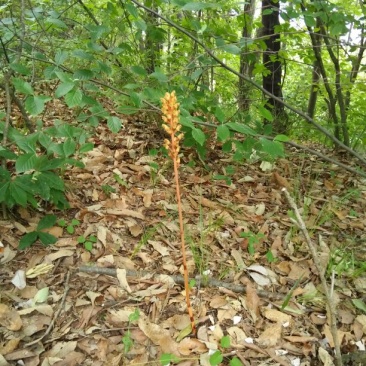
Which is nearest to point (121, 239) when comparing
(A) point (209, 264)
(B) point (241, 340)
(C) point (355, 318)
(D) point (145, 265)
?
(D) point (145, 265)

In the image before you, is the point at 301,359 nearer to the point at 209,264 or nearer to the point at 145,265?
the point at 209,264

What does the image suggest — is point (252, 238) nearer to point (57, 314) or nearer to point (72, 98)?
point (57, 314)

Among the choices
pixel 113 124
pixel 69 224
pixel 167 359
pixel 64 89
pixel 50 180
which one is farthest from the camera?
pixel 69 224

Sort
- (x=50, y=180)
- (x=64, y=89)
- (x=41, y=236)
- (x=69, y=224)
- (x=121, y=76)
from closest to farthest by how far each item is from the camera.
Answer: (x=64, y=89), (x=50, y=180), (x=41, y=236), (x=69, y=224), (x=121, y=76)

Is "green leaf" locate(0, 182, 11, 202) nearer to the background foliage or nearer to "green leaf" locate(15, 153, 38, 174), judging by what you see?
the background foliage

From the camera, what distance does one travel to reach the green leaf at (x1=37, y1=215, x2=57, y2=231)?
7.45ft

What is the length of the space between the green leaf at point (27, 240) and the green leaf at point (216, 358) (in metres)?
1.28

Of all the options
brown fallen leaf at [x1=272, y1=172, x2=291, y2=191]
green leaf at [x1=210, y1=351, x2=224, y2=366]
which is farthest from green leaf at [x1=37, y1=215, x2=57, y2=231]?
brown fallen leaf at [x1=272, y1=172, x2=291, y2=191]

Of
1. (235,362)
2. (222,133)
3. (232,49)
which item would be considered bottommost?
(235,362)

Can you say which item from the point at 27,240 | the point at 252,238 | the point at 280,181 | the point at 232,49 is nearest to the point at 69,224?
the point at 27,240

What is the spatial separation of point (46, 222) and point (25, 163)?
536 millimetres

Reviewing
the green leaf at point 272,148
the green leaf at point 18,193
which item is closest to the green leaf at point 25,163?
the green leaf at point 18,193

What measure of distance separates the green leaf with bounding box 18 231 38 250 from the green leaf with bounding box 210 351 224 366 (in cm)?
128

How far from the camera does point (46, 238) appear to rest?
2.24 meters
